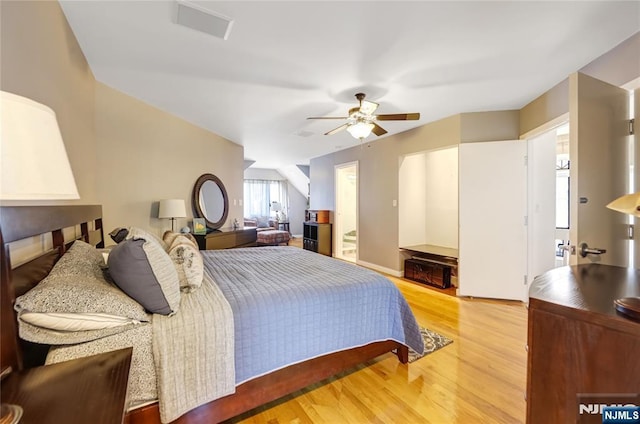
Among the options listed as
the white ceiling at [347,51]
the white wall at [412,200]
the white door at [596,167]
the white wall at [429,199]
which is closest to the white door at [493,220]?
the white ceiling at [347,51]

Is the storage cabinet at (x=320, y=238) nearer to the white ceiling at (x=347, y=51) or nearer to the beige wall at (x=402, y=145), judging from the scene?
the beige wall at (x=402, y=145)

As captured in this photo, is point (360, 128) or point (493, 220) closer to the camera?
point (360, 128)

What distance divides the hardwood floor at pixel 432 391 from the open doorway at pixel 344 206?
12.1 feet

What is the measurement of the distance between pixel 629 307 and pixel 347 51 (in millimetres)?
2116

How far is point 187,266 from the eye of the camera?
5.75 feet

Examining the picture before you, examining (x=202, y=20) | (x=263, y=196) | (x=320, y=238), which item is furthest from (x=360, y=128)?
(x=263, y=196)

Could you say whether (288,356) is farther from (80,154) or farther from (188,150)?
(188,150)

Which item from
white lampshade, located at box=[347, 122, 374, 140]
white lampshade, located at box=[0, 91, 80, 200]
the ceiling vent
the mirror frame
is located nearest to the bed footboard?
white lampshade, located at box=[0, 91, 80, 200]

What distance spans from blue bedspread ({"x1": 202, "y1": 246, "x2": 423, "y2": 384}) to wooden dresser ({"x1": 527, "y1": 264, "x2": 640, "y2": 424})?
998 mm

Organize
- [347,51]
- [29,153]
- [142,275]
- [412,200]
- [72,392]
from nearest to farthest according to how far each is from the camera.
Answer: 1. [29,153]
2. [72,392]
3. [142,275]
4. [347,51]
5. [412,200]

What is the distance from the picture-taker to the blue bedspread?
1488 mm

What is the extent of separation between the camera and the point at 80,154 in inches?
87.0

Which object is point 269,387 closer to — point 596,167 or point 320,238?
point 596,167

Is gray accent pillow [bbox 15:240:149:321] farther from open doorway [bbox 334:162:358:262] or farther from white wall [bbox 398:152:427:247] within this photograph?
open doorway [bbox 334:162:358:262]
